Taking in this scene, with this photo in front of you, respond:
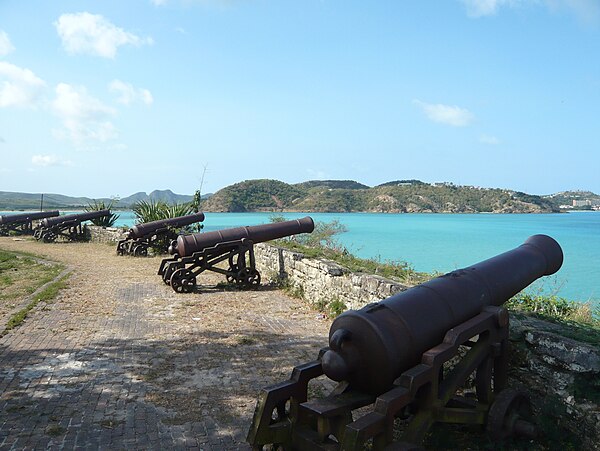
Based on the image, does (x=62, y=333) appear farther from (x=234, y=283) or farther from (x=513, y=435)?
(x=513, y=435)

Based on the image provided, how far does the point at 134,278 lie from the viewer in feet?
37.3

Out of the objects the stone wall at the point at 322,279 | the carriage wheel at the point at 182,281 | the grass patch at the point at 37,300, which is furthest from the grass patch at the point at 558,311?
the grass patch at the point at 37,300

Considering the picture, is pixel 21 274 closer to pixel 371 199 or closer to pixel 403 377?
pixel 403 377

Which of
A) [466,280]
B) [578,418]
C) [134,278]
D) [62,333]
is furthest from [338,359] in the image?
[134,278]

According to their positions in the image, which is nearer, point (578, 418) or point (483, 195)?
point (578, 418)

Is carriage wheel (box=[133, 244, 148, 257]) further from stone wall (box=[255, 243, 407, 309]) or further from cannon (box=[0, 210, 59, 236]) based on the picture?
cannon (box=[0, 210, 59, 236])

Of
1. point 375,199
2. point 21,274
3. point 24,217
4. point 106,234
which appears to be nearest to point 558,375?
point 21,274

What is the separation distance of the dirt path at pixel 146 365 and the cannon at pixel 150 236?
5.81 meters

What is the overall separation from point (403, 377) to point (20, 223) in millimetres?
26823

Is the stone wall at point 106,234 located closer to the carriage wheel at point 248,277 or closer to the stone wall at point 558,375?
the carriage wheel at point 248,277

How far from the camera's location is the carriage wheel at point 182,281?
975 centimetres

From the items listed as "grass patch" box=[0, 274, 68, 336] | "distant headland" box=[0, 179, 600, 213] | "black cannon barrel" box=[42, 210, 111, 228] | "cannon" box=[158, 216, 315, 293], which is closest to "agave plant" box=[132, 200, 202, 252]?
"black cannon barrel" box=[42, 210, 111, 228]

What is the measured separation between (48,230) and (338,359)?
69.4 feet

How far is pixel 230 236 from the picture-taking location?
10453 millimetres
